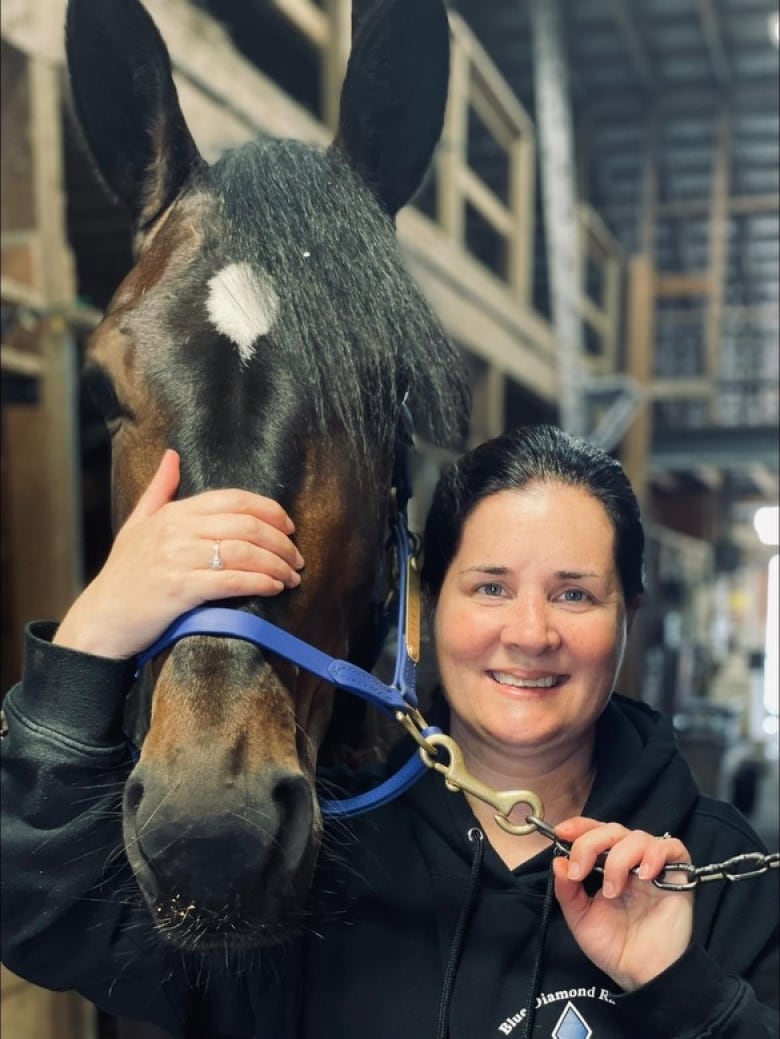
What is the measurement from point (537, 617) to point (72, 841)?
320mm

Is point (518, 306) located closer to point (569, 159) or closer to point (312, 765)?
point (569, 159)

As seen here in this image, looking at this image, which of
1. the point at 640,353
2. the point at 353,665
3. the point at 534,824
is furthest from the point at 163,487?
the point at 640,353

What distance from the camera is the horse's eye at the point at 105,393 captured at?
1.96ft

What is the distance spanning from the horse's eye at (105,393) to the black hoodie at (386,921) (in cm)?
15

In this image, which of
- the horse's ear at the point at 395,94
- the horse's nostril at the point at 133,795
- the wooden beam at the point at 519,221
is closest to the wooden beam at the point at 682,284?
the wooden beam at the point at 519,221

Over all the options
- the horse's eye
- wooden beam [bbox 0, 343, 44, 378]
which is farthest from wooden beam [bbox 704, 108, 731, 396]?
wooden beam [bbox 0, 343, 44, 378]

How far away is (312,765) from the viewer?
Result: 538 millimetres

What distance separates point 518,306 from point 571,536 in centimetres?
27

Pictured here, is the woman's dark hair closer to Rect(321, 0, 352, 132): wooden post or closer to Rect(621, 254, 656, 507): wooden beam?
Rect(621, 254, 656, 507): wooden beam

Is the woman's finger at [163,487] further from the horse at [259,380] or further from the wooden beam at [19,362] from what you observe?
the wooden beam at [19,362]

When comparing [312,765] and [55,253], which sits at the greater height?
[55,253]

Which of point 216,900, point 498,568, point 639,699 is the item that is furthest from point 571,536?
point 216,900

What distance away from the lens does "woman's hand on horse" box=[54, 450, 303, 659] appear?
1.62 ft

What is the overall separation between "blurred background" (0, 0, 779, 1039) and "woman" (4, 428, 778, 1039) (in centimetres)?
10
